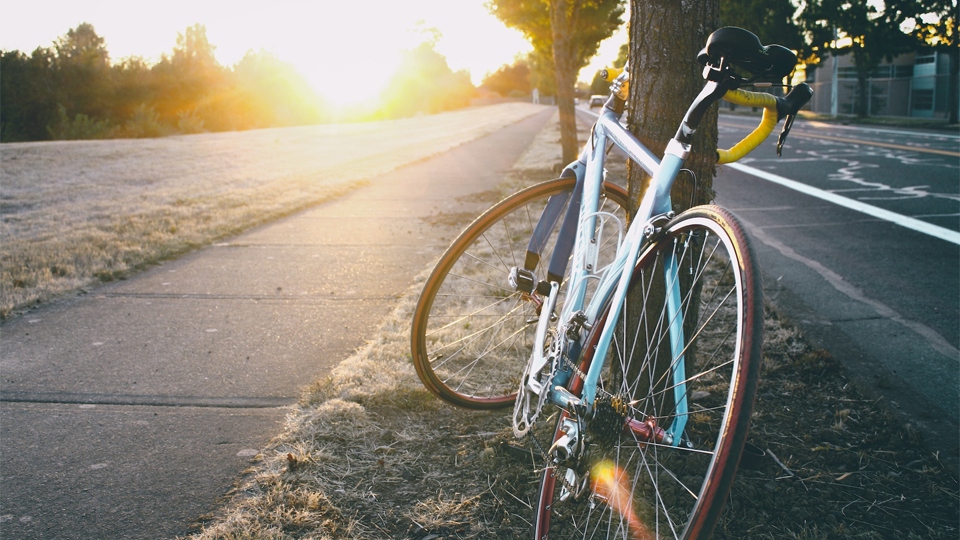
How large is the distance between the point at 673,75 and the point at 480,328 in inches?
67.8

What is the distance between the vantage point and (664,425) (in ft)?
7.18

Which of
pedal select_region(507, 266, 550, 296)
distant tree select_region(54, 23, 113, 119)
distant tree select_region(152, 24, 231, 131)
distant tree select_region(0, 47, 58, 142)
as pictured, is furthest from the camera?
distant tree select_region(152, 24, 231, 131)

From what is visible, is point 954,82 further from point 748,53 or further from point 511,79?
point 511,79

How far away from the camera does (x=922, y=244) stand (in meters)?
5.85

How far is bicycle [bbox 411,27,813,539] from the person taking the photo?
1.57m

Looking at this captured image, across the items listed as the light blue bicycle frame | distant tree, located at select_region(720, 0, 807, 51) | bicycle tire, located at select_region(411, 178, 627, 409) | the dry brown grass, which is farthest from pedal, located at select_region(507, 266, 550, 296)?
distant tree, located at select_region(720, 0, 807, 51)

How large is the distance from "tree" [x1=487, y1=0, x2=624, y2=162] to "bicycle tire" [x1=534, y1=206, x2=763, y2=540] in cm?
848

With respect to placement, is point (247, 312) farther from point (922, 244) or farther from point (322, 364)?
point (922, 244)

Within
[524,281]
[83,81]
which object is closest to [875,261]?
[524,281]

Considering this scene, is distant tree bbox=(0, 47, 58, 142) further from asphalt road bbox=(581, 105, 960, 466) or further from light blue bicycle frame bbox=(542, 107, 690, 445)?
light blue bicycle frame bbox=(542, 107, 690, 445)

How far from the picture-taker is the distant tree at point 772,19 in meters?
38.7

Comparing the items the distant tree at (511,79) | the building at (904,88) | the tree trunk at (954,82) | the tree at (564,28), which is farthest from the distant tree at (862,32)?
the distant tree at (511,79)

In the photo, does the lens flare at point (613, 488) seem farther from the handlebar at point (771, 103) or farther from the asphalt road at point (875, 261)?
the asphalt road at point (875, 261)

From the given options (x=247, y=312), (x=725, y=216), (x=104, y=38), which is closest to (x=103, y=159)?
(x=247, y=312)
